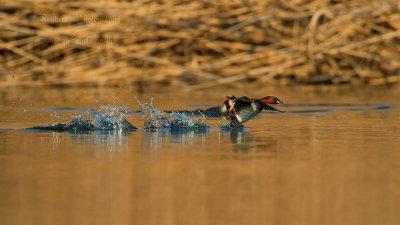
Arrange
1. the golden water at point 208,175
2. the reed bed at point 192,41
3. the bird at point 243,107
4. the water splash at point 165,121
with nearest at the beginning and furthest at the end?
the golden water at point 208,175
the bird at point 243,107
the water splash at point 165,121
the reed bed at point 192,41

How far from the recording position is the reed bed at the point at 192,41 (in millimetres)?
13156

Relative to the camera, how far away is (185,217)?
3.48m

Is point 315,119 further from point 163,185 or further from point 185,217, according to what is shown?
point 185,217

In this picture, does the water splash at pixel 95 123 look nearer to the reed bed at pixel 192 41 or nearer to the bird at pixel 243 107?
the bird at pixel 243 107

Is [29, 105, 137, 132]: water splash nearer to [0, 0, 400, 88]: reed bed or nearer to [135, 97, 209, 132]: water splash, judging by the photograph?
[135, 97, 209, 132]: water splash

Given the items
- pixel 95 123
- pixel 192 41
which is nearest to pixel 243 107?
pixel 95 123

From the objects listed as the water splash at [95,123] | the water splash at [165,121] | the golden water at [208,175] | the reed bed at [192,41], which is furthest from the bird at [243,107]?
the reed bed at [192,41]

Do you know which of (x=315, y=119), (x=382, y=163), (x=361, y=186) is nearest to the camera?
(x=361, y=186)

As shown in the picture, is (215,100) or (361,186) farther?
(215,100)

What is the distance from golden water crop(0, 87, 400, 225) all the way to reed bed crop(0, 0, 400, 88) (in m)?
5.20

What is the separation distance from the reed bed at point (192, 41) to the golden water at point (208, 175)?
5.20 meters

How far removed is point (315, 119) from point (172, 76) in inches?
204

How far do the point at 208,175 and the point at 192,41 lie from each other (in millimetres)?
9609

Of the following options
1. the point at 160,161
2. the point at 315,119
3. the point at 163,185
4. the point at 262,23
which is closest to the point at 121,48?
the point at 262,23
